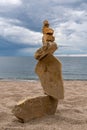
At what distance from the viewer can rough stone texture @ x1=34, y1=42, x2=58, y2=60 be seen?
8.97 m

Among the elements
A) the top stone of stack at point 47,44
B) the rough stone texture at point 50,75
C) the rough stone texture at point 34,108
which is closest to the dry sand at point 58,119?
the rough stone texture at point 34,108

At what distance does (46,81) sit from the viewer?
9.32 meters

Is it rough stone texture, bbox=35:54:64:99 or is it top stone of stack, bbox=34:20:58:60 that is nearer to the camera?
top stone of stack, bbox=34:20:58:60

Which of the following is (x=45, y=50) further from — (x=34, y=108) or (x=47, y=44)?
(x=34, y=108)

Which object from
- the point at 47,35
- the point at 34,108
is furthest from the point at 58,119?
the point at 47,35

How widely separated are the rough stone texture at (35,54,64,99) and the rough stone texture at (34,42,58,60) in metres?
0.23

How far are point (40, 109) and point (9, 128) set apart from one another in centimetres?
127

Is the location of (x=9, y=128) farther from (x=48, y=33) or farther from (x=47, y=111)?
(x=48, y=33)

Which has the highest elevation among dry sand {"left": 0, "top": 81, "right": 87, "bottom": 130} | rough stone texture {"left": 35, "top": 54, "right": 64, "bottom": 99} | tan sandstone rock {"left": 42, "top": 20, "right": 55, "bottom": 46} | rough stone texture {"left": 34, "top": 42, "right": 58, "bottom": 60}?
tan sandstone rock {"left": 42, "top": 20, "right": 55, "bottom": 46}

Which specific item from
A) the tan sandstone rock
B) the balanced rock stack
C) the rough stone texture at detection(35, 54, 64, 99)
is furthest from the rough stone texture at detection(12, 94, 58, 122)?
the tan sandstone rock

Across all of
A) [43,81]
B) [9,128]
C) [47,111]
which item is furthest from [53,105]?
[9,128]

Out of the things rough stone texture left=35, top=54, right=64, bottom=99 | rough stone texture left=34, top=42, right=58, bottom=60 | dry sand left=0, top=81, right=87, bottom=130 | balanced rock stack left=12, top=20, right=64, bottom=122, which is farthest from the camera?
rough stone texture left=35, top=54, right=64, bottom=99

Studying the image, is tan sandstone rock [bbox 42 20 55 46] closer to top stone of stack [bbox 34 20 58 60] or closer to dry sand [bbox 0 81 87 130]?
top stone of stack [bbox 34 20 58 60]

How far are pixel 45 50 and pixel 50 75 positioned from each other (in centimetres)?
79
